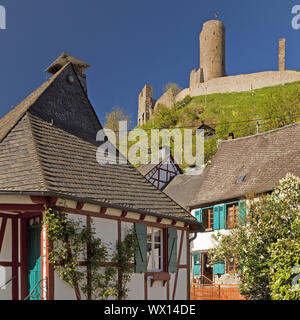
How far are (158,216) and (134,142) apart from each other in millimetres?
44369

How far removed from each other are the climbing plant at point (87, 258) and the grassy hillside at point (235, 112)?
2966 centimetres

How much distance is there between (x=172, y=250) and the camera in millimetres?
12414

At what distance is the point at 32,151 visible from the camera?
1070 centimetres

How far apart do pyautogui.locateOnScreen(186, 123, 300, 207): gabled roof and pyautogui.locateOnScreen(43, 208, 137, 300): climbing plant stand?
9277 mm

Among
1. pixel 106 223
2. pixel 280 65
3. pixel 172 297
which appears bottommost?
pixel 172 297

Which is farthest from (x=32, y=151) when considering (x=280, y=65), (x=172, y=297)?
(x=280, y=65)

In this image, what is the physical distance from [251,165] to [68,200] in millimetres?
13698

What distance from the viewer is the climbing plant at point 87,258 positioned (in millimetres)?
9484

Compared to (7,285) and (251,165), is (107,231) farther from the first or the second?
(251,165)

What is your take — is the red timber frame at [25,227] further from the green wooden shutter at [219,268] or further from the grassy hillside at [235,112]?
the grassy hillside at [235,112]

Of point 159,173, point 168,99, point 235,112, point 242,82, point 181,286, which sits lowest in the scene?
point 181,286

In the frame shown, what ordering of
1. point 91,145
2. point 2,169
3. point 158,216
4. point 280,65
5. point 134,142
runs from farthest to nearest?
point 280,65, point 134,142, point 91,145, point 158,216, point 2,169

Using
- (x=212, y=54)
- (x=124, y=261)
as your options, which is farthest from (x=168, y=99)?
(x=124, y=261)
